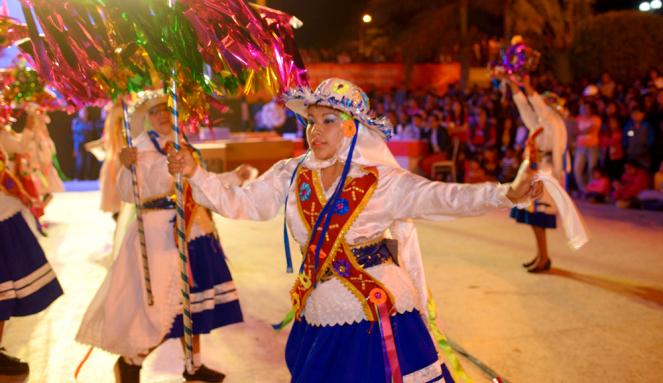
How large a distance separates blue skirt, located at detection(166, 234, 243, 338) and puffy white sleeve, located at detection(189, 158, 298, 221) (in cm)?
103

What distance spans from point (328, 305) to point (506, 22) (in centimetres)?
1881

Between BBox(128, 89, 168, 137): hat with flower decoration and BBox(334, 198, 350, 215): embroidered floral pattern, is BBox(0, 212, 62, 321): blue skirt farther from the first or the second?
BBox(334, 198, 350, 215): embroidered floral pattern

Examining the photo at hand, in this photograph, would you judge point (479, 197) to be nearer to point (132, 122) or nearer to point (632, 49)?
point (132, 122)

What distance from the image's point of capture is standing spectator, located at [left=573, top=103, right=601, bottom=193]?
1207 cm

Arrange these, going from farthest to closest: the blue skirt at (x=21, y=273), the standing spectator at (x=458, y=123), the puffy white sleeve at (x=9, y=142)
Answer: the standing spectator at (x=458, y=123) < the puffy white sleeve at (x=9, y=142) < the blue skirt at (x=21, y=273)

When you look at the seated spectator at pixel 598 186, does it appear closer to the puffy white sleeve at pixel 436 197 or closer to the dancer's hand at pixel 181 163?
the puffy white sleeve at pixel 436 197

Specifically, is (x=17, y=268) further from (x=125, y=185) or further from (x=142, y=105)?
(x=142, y=105)

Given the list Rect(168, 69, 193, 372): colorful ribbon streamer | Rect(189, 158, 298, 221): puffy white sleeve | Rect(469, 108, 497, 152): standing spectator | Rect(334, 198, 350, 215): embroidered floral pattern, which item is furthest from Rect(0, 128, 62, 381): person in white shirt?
Rect(469, 108, 497, 152): standing spectator

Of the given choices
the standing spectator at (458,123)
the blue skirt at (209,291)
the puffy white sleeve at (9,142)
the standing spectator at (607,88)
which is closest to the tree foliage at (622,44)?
the standing spectator at (607,88)

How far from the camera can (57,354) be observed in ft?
16.0

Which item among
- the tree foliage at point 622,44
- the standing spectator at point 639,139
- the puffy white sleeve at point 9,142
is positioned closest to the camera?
the puffy white sleeve at point 9,142

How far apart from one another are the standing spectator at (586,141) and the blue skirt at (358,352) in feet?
33.6

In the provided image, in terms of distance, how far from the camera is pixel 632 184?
11.2m

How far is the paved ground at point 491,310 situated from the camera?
14.8 ft
